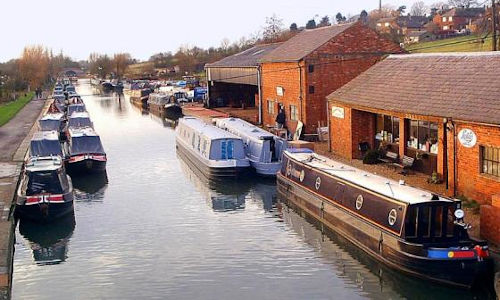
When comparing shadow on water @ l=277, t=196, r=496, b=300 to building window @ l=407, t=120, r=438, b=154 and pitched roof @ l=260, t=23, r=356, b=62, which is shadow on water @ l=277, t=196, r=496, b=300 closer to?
building window @ l=407, t=120, r=438, b=154

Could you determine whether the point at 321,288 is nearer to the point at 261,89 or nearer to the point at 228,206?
the point at 228,206

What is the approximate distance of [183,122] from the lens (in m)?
32.6

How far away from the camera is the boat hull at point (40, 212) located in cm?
1858

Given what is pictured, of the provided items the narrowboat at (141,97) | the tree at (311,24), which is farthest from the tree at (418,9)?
the narrowboat at (141,97)

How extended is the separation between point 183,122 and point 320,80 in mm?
7320

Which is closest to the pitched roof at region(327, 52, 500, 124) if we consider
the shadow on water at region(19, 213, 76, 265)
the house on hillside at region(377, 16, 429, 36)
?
the shadow on water at region(19, 213, 76, 265)

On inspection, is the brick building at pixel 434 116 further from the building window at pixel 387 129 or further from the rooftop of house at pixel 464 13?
the rooftop of house at pixel 464 13

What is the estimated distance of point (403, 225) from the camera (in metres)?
12.9

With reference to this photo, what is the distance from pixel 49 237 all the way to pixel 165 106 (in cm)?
3593

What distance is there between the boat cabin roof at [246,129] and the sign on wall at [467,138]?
8.86 meters

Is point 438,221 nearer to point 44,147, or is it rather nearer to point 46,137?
point 44,147

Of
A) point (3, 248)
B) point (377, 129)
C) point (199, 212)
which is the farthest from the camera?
point (377, 129)

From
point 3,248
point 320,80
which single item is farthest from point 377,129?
point 3,248

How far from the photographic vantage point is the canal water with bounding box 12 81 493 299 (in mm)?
13297
